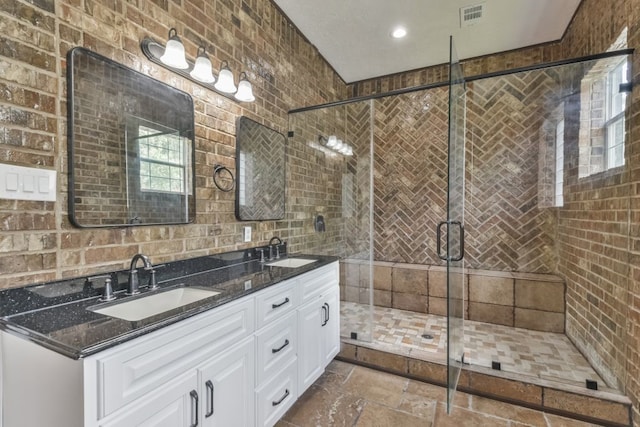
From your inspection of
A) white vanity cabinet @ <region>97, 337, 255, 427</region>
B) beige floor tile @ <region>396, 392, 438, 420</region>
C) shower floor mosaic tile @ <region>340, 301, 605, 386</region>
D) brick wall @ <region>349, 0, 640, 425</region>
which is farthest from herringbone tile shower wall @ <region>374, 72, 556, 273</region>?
white vanity cabinet @ <region>97, 337, 255, 427</region>

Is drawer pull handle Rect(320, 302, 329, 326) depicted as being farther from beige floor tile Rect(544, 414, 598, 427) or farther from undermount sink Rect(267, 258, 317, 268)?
beige floor tile Rect(544, 414, 598, 427)

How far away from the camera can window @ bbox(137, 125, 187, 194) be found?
5.26 feet

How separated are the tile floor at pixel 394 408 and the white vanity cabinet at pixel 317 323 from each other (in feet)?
0.53

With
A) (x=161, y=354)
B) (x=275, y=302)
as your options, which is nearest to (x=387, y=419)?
(x=275, y=302)

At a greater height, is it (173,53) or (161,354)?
(173,53)

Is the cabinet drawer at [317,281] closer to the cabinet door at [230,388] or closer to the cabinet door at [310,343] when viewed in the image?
the cabinet door at [310,343]

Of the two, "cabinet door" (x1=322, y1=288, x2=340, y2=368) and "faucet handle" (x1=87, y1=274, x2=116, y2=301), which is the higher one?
"faucet handle" (x1=87, y1=274, x2=116, y2=301)

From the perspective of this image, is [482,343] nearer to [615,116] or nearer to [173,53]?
[615,116]

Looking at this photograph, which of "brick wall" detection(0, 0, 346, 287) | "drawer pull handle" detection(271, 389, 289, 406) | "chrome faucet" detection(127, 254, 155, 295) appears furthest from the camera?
"drawer pull handle" detection(271, 389, 289, 406)

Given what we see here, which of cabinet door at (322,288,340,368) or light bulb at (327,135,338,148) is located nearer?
cabinet door at (322,288,340,368)

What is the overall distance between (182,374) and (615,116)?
309 cm

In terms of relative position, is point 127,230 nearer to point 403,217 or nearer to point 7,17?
point 7,17

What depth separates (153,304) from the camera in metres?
1.45

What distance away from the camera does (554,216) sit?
3.05 metres
